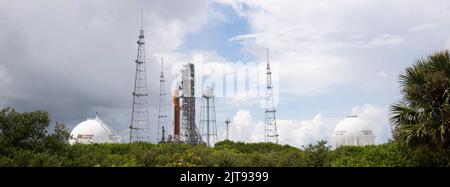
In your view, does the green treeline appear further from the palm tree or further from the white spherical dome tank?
the white spherical dome tank

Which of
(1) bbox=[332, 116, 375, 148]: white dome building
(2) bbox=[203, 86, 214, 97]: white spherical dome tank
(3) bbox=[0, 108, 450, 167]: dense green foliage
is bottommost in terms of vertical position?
(3) bbox=[0, 108, 450, 167]: dense green foliage

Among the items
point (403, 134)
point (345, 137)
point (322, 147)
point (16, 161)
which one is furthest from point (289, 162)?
point (345, 137)

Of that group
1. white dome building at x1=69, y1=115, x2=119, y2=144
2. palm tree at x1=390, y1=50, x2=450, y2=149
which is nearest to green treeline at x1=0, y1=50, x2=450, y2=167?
palm tree at x1=390, y1=50, x2=450, y2=149

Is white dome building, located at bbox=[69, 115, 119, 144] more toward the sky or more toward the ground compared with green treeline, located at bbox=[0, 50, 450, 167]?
more toward the sky

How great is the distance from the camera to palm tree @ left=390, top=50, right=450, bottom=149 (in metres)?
16.1

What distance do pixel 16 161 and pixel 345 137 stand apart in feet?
154

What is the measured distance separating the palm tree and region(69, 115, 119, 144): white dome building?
45.1m

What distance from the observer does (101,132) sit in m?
58.7

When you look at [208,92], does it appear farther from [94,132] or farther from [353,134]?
[353,134]

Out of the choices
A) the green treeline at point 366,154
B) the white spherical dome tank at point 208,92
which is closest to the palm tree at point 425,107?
the green treeline at point 366,154

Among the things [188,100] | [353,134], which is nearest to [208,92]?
[188,100]

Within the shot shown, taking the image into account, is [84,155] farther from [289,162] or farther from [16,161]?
[289,162]

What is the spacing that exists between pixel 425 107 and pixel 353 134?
40224mm
